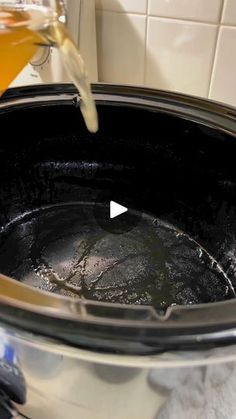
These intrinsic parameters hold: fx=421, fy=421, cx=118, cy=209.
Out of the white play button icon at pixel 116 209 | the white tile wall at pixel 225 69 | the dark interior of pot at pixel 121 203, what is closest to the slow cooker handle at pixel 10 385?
→ the dark interior of pot at pixel 121 203

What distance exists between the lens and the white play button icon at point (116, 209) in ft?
1.96

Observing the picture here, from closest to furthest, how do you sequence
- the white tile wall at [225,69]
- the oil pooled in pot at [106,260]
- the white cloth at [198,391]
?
the white cloth at [198,391] < the oil pooled in pot at [106,260] < the white tile wall at [225,69]

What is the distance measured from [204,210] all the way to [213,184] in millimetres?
39

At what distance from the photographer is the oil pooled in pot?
483mm

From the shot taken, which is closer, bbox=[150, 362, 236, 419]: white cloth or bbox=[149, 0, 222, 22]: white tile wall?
bbox=[150, 362, 236, 419]: white cloth

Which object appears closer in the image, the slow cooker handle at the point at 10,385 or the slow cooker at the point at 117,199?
the slow cooker handle at the point at 10,385

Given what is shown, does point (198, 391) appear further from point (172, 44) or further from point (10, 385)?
point (172, 44)

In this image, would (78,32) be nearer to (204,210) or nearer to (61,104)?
(61,104)

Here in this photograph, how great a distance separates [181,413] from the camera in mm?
312

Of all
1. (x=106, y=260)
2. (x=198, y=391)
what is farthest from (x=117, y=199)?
(x=198, y=391)

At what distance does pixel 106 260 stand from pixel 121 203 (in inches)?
4.4

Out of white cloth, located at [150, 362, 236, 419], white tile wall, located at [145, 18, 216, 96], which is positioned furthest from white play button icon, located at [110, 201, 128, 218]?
white cloth, located at [150, 362, 236, 419]

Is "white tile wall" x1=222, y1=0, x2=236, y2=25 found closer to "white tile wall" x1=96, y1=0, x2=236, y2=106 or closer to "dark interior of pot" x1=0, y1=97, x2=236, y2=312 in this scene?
"white tile wall" x1=96, y1=0, x2=236, y2=106

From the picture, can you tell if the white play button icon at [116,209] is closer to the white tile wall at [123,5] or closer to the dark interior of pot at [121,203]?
the dark interior of pot at [121,203]
